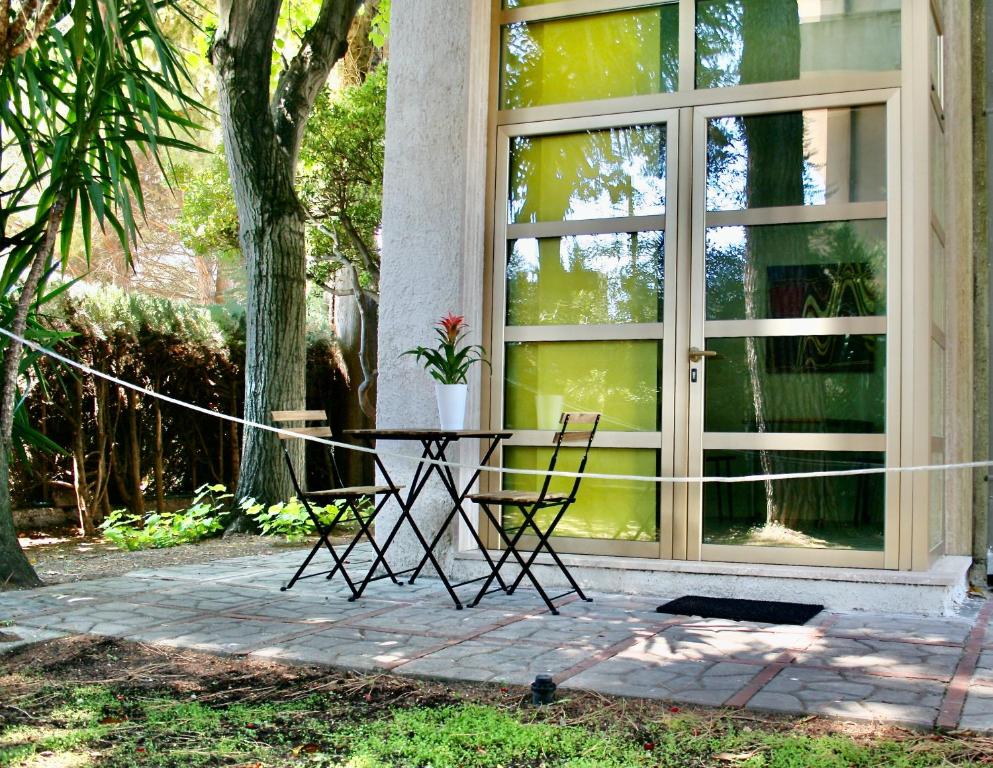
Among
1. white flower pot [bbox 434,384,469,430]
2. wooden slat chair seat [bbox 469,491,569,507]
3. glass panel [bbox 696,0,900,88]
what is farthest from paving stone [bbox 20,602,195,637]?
glass panel [bbox 696,0,900,88]

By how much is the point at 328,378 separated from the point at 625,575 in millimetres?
6558

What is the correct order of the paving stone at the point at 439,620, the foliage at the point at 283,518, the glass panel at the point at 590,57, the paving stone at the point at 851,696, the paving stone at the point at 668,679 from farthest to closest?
1. the foliage at the point at 283,518
2. the glass panel at the point at 590,57
3. the paving stone at the point at 439,620
4. the paving stone at the point at 668,679
5. the paving stone at the point at 851,696

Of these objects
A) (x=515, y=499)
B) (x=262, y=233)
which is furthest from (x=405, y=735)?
(x=262, y=233)

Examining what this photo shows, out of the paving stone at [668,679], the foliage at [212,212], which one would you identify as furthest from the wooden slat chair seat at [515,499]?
the foliage at [212,212]

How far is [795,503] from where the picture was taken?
4.72 metres

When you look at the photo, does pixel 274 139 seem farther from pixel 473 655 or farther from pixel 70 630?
pixel 473 655

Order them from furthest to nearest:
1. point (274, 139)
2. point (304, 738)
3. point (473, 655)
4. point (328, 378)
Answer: point (328, 378) → point (274, 139) → point (473, 655) → point (304, 738)

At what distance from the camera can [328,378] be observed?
10898mm

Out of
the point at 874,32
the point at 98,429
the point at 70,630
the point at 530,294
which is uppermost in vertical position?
the point at 874,32

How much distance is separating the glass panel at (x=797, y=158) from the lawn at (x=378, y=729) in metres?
2.75

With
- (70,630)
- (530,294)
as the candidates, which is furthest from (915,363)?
(70,630)

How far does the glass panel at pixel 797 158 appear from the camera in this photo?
4.70 metres

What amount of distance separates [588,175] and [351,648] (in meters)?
2.72

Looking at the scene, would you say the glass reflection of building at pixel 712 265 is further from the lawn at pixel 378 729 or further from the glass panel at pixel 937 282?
the lawn at pixel 378 729
